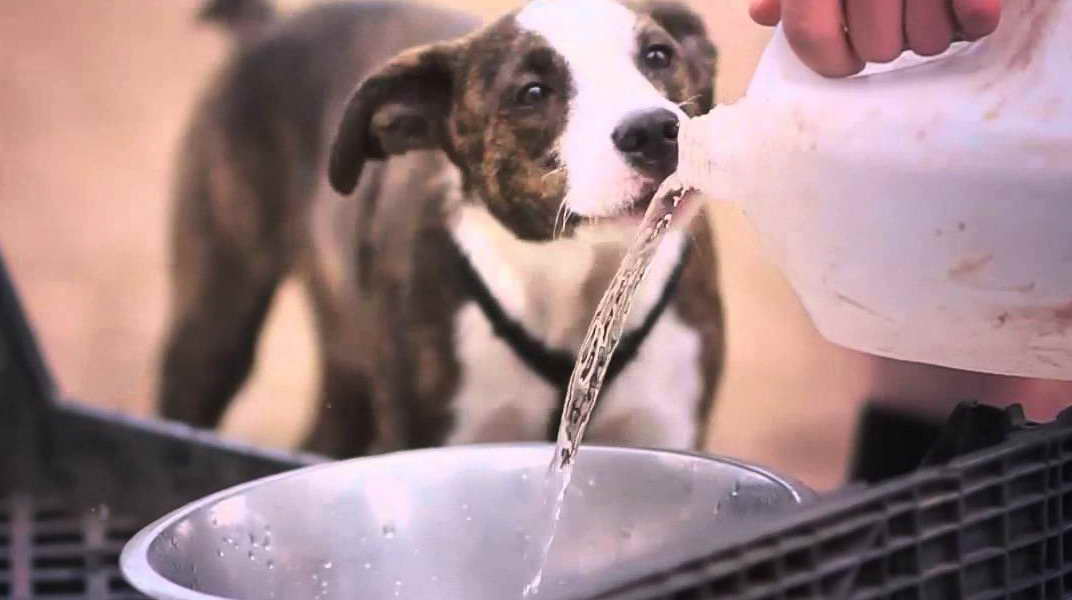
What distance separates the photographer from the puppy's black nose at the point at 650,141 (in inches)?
36.4

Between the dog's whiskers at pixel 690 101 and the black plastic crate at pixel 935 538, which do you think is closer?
the black plastic crate at pixel 935 538

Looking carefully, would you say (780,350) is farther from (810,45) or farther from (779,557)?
(779,557)

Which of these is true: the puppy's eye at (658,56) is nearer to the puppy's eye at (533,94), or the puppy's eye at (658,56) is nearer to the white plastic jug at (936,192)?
the puppy's eye at (533,94)

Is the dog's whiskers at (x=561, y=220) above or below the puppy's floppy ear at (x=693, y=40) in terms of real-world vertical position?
below

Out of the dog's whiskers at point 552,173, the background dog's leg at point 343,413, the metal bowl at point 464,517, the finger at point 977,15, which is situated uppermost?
the finger at point 977,15

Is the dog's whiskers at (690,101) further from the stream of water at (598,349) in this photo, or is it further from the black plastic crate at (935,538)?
the black plastic crate at (935,538)

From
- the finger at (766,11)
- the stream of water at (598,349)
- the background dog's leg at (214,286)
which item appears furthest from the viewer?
the background dog's leg at (214,286)

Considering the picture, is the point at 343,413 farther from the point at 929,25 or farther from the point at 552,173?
the point at 929,25

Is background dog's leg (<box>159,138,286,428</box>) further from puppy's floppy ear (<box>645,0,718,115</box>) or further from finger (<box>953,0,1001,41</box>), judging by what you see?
finger (<box>953,0,1001,41</box>)

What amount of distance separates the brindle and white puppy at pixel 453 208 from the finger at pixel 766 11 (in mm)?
265

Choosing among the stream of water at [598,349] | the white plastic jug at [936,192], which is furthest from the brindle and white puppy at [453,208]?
the white plastic jug at [936,192]

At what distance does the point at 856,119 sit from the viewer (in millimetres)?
533

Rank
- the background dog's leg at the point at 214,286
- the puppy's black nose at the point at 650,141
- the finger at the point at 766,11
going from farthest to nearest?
the background dog's leg at the point at 214,286 → the puppy's black nose at the point at 650,141 → the finger at the point at 766,11

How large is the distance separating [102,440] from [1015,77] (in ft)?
3.34
